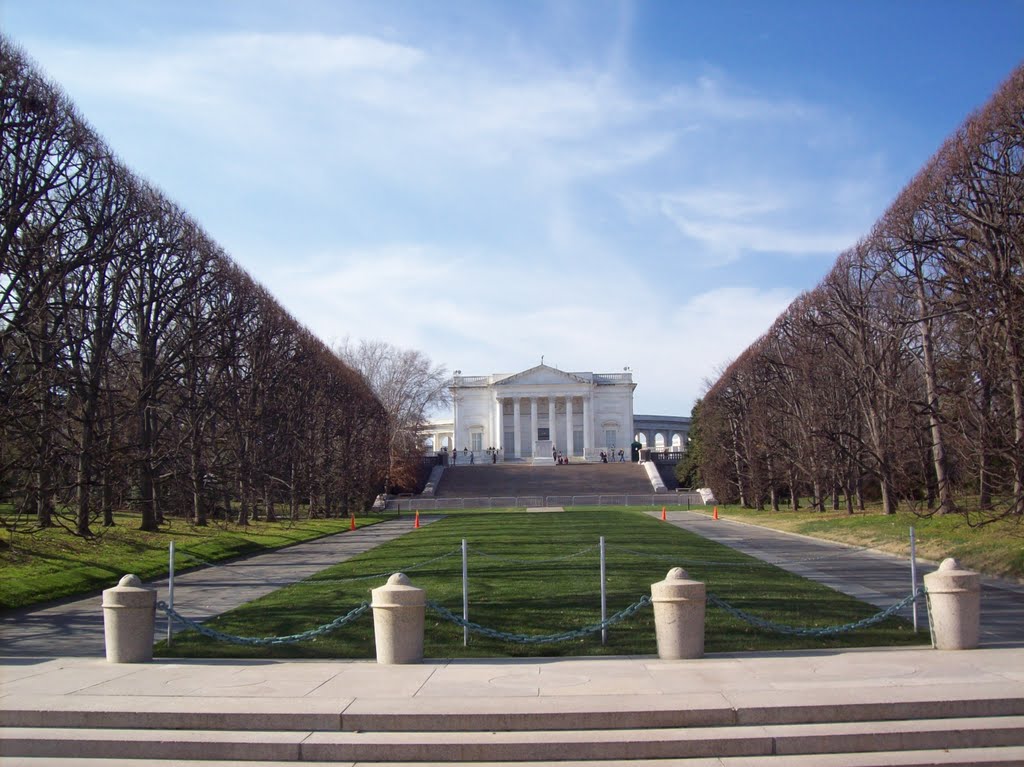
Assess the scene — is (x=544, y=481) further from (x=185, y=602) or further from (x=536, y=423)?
(x=185, y=602)

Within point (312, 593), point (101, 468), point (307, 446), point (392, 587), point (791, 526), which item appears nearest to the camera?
point (392, 587)

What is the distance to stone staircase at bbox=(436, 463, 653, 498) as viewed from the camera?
263ft

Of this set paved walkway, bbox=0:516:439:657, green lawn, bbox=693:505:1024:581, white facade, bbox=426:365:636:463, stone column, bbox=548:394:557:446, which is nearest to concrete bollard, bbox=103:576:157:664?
paved walkway, bbox=0:516:439:657

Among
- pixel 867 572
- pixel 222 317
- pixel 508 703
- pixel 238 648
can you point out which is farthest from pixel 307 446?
pixel 508 703

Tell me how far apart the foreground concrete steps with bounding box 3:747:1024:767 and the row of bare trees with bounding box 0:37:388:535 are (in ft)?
41.0

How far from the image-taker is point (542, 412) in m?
128

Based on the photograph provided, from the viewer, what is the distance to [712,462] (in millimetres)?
63125

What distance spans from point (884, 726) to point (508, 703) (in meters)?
3.59

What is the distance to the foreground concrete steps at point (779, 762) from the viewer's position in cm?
808

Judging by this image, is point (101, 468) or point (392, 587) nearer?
point (392, 587)

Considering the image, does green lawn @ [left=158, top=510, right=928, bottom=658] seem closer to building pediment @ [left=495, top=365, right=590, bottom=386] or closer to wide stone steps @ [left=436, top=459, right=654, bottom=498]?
wide stone steps @ [left=436, top=459, right=654, bottom=498]

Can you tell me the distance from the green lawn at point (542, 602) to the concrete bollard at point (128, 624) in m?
0.78

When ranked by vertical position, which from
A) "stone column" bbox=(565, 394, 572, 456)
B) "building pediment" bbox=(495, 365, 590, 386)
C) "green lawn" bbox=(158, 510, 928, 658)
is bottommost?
"green lawn" bbox=(158, 510, 928, 658)

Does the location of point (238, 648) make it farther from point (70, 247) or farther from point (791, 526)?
point (791, 526)
